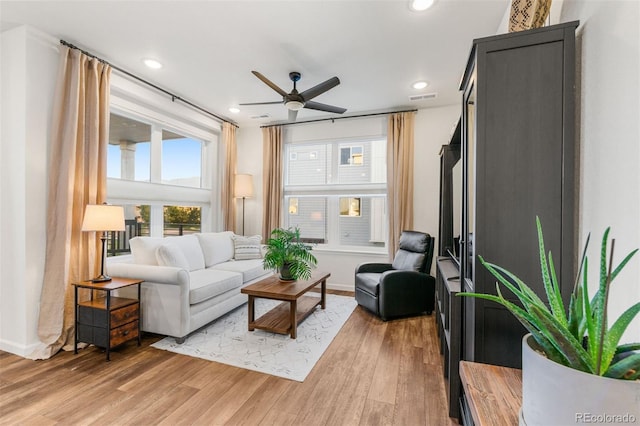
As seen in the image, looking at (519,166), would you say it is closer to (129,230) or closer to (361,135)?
(361,135)

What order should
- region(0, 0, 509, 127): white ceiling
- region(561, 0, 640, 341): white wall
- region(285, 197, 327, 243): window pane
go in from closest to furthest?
region(561, 0, 640, 341): white wall → region(0, 0, 509, 127): white ceiling → region(285, 197, 327, 243): window pane

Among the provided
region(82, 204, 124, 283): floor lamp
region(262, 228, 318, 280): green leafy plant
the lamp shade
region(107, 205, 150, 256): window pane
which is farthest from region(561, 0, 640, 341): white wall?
the lamp shade

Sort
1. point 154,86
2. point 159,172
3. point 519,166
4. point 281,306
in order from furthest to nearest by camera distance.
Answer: point 159,172
point 154,86
point 281,306
point 519,166

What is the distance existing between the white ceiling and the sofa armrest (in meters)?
2.10

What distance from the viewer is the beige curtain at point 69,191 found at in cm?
259

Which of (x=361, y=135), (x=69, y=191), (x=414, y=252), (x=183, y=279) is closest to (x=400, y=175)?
(x=361, y=135)

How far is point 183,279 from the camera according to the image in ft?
8.75

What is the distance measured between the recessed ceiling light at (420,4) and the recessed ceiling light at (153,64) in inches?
100

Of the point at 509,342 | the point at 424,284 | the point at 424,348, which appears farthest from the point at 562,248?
the point at 424,284

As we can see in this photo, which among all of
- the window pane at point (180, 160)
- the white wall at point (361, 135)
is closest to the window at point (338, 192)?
the white wall at point (361, 135)

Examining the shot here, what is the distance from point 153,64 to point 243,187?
86.8 inches

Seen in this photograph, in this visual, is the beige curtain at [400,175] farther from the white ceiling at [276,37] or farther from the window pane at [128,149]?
the window pane at [128,149]

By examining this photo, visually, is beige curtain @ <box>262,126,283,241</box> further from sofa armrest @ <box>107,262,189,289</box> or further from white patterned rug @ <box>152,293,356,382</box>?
sofa armrest @ <box>107,262,189,289</box>

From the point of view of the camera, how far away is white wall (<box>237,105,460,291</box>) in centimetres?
423
